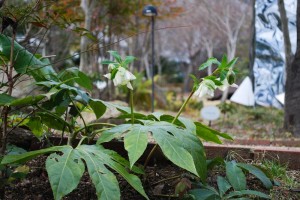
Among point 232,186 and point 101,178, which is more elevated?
point 101,178

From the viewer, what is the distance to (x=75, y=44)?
1570 centimetres

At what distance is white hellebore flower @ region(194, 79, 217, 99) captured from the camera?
1852 millimetres

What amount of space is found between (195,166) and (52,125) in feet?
3.04

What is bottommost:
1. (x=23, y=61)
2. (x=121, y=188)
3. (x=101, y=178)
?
(x=121, y=188)

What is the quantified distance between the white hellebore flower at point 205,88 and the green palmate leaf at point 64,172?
590 millimetres

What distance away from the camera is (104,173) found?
1656 millimetres

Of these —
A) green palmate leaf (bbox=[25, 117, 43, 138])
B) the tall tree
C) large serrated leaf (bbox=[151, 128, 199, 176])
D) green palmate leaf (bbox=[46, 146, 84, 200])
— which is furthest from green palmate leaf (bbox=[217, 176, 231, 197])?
the tall tree

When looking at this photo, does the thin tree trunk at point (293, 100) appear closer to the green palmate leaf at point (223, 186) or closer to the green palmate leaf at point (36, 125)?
the green palmate leaf at point (223, 186)

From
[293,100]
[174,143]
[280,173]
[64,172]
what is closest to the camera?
[64,172]

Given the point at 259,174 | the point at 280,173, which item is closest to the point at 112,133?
the point at 259,174

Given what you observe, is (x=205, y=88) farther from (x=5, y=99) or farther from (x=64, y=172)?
(x=5, y=99)

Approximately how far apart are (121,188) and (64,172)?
2.13 feet

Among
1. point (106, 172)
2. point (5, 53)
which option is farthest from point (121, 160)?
point (5, 53)

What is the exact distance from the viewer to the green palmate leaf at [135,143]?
161 centimetres
